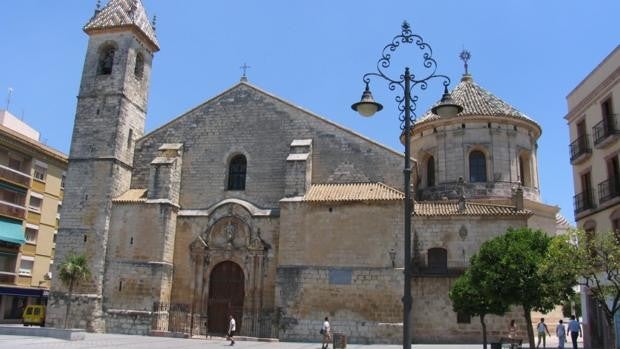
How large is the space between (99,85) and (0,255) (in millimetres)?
13913

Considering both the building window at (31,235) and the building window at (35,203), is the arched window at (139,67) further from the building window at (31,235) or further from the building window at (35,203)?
the building window at (31,235)

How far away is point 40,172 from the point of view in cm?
3662

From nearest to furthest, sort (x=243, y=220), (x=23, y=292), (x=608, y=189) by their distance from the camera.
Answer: (x=608, y=189)
(x=243, y=220)
(x=23, y=292)

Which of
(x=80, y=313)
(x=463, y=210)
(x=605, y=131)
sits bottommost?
(x=80, y=313)

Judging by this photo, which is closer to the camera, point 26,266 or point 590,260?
point 590,260

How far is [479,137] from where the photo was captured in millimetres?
27969

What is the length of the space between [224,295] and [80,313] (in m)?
5.90

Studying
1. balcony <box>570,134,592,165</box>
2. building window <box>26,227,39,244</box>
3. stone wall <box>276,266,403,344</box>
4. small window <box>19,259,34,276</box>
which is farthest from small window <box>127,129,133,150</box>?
balcony <box>570,134,592,165</box>

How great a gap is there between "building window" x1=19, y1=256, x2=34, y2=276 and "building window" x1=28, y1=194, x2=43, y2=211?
3292 mm

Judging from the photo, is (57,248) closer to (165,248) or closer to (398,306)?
(165,248)

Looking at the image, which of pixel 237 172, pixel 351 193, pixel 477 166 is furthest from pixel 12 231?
pixel 477 166

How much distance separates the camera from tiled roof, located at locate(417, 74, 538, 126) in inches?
1110

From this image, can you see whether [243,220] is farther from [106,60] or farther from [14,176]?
[14,176]

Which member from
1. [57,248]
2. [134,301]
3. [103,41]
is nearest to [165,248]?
[134,301]
